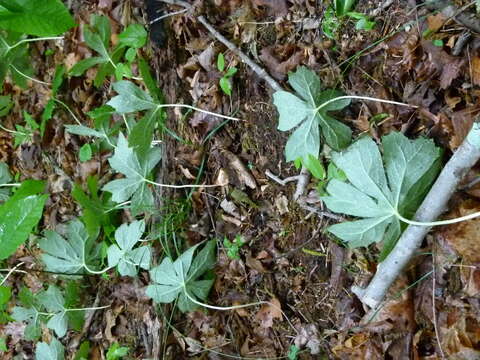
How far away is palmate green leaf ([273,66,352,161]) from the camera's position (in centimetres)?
141

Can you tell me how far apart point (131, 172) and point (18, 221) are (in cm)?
48

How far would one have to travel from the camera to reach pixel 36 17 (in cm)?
178

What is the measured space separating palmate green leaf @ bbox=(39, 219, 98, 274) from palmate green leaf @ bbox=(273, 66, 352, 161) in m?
1.16

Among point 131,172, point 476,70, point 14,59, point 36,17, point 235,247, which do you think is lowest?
point 235,247

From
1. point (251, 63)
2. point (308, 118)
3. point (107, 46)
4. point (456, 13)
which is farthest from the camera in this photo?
point (107, 46)

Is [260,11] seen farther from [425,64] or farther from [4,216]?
[4,216]

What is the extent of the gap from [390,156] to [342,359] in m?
0.68

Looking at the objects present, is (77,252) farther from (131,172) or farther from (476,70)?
(476,70)

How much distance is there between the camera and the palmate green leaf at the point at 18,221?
1.76 metres

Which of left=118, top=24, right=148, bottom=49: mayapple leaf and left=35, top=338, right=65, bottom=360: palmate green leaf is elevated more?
left=118, top=24, right=148, bottom=49: mayapple leaf

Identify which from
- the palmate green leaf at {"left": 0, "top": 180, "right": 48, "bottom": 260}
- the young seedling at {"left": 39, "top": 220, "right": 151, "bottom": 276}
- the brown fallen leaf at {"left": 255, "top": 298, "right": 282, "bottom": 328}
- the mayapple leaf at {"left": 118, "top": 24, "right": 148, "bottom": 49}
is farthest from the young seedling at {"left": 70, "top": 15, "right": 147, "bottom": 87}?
the brown fallen leaf at {"left": 255, "top": 298, "right": 282, "bottom": 328}

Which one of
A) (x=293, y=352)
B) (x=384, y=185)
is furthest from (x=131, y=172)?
(x=384, y=185)

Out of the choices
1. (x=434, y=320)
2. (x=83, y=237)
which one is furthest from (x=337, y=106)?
(x=83, y=237)

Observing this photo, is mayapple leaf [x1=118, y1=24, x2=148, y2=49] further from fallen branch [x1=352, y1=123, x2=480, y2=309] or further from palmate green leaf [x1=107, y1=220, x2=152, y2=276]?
fallen branch [x1=352, y1=123, x2=480, y2=309]
